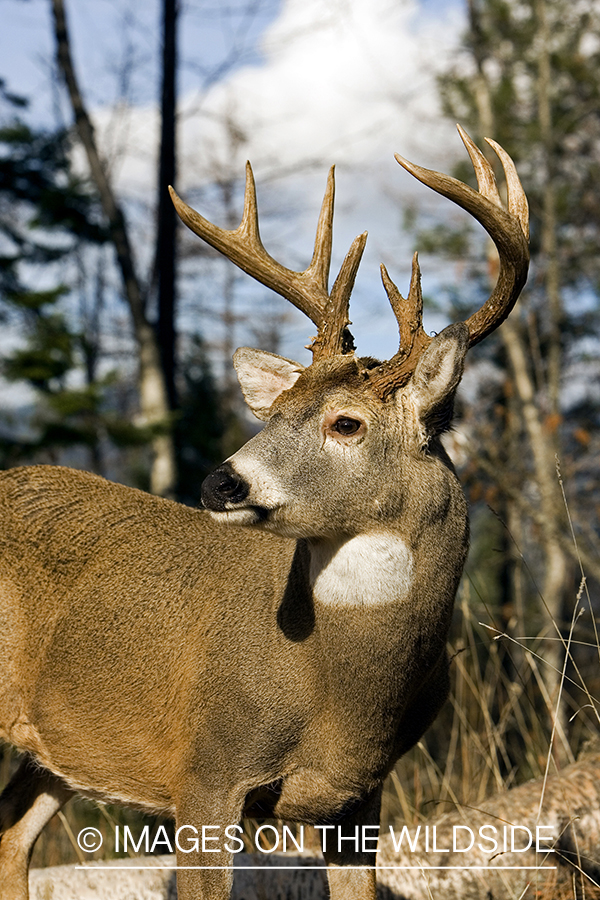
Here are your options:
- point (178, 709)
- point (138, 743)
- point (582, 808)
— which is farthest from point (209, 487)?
point (582, 808)

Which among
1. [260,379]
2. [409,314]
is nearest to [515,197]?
[409,314]

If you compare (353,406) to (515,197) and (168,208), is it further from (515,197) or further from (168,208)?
(168,208)

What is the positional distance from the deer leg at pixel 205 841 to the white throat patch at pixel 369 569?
78 cm

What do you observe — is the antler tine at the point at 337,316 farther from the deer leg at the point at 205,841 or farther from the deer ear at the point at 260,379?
the deer leg at the point at 205,841

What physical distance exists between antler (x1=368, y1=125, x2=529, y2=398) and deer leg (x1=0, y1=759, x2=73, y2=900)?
2419 millimetres

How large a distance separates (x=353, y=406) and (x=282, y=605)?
0.77 m

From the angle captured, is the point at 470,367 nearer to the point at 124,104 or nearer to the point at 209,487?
the point at 124,104

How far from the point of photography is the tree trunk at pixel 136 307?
1075cm

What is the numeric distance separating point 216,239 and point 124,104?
61.6 feet

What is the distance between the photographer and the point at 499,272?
317cm

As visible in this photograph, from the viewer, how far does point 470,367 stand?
624 inches
